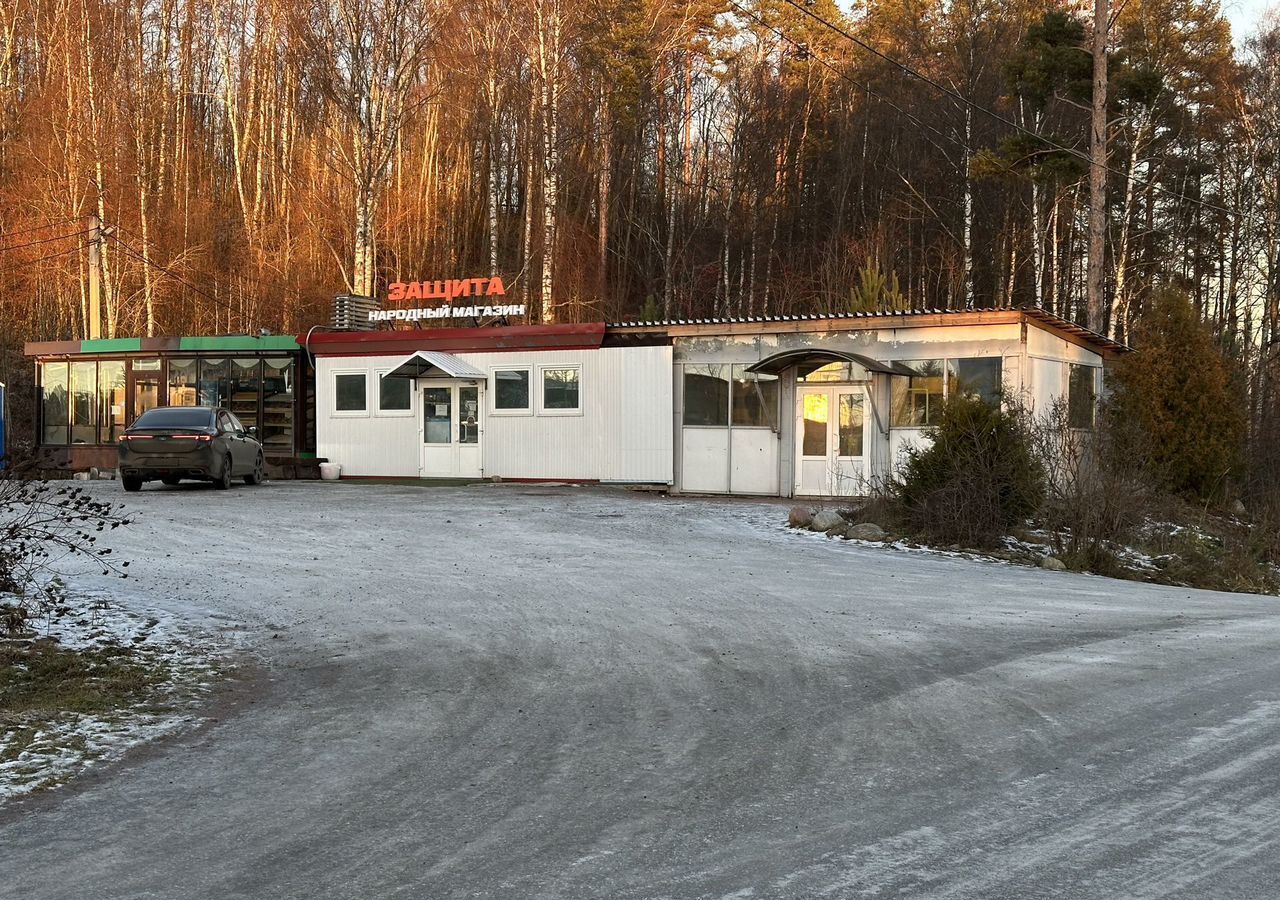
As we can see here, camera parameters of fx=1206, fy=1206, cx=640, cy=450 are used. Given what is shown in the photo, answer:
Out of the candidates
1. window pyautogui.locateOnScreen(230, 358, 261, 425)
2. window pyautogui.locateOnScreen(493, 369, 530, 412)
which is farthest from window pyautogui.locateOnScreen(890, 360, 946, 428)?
window pyautogui.locateOnScreen(230, 358, 261, 425)

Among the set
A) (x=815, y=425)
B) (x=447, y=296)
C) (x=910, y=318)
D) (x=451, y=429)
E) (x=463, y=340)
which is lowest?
(x=451, y=429)

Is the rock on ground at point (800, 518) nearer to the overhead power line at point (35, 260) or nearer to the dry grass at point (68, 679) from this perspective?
the dry grass at point (68, 679)

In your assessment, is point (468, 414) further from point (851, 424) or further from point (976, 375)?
point (976, 375)

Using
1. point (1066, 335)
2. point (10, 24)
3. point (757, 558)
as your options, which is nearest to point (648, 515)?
point (757, 558)

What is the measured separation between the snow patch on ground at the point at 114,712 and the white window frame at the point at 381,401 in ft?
54.2

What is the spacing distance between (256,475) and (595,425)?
7109mm

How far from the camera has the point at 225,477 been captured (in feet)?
75.4

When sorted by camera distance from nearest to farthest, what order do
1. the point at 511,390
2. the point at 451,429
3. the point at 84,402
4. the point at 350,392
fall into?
the point at 511,390 < the point at 451,429 < the point at 350,392 < the point at 84,402

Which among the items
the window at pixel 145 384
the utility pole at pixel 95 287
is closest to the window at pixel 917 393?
the window at pixel 145 384

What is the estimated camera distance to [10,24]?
42.5 meters

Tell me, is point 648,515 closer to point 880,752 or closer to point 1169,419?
point 1169,419

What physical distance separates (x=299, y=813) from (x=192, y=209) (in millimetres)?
44468

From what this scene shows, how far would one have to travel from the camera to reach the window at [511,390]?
25328 millimetres

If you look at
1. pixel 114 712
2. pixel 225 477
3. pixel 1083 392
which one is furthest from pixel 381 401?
pixel 114 712
